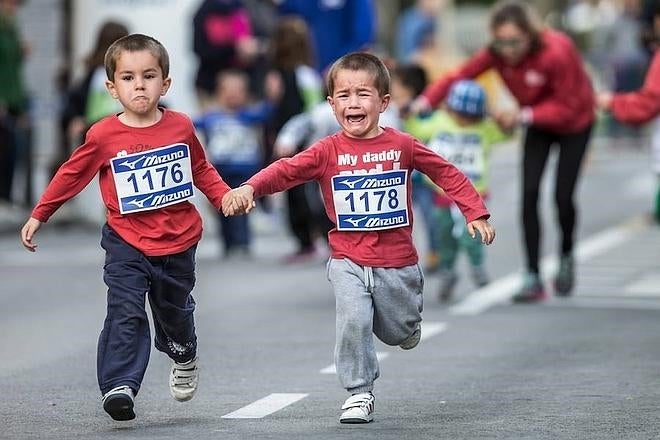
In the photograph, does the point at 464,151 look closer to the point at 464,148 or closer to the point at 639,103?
the point at 464,148

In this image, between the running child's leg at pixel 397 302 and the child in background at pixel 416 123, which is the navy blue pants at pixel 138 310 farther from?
the child in background at pixel 416 123

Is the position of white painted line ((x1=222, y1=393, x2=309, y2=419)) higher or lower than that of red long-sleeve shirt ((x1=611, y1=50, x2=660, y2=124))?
lower

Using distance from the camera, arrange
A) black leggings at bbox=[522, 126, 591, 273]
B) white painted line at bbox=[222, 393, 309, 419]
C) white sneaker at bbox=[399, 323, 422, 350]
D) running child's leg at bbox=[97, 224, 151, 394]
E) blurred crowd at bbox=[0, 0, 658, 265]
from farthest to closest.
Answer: blurred crowd at bbox=[0, 0, 658, 265], black leggings at bbox=[522, 126, 591, 273], white sneaker at bbox=[399, 323, 422, 350], white painted line at bbox=[222, 393, 309, 419], running child's leg at bbox=[97, 224, 151, 394]

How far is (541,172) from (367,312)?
5.44m

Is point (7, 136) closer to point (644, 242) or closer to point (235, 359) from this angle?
point (644, 242)

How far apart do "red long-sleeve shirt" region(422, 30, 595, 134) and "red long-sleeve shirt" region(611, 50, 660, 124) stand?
0.37 meters

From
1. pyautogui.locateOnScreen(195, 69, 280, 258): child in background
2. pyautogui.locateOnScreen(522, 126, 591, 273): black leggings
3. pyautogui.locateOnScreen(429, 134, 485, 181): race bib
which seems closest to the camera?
pyautogui.locateOnScreen(522, 126, 591, 273): black leggings

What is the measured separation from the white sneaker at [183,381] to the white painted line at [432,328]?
3.09 m

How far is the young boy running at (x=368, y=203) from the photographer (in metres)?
8.02

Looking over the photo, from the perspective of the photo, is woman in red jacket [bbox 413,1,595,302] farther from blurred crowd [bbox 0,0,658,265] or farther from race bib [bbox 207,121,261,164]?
race bib [bbox 207,121,261,164]

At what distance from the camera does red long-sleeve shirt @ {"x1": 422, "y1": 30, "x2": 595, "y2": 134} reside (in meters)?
13.1

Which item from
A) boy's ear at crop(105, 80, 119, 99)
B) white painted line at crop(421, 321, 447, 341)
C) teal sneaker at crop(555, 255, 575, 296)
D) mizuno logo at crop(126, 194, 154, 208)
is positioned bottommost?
teal sneaker at crop(555, 255, 575, 296)

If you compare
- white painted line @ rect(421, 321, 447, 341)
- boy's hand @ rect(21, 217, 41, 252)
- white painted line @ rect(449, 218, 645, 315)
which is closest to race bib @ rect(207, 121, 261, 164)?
white painted line @ rect(449, 218, 645, 315)

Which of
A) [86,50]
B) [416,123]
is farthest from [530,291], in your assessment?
[86,50]
